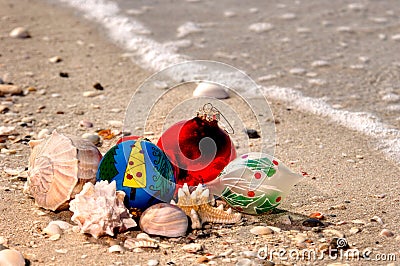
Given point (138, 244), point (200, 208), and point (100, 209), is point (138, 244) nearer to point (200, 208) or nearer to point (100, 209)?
point (100, 209)

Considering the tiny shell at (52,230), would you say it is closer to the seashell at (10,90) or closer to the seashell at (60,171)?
the seashell at (60,171)

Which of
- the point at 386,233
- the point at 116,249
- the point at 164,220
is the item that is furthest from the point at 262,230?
the point at 116,249

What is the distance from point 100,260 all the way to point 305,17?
4429 mm

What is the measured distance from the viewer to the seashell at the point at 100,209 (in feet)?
9.39

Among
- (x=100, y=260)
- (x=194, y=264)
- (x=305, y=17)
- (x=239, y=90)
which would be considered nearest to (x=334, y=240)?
(x=194, y=264)

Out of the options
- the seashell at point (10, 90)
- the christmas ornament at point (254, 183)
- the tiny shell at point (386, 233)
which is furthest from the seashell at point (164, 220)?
the seashell at point (10, 90)

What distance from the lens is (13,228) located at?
3.06 metres

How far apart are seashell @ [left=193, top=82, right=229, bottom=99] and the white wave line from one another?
1.24ft

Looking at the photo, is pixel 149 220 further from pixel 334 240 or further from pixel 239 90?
pixel 239 90

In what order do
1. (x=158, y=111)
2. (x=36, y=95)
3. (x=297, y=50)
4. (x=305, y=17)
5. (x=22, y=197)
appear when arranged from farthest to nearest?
(x=305, y=17), (x=297, y=50), (x=36, y=95), (x=158, y=111), (x=22, y=197)

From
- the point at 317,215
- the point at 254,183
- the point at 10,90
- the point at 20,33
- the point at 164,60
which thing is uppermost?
the point at 20,33

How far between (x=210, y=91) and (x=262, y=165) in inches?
64.9

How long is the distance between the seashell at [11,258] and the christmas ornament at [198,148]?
77 cm

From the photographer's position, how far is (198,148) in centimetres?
308
